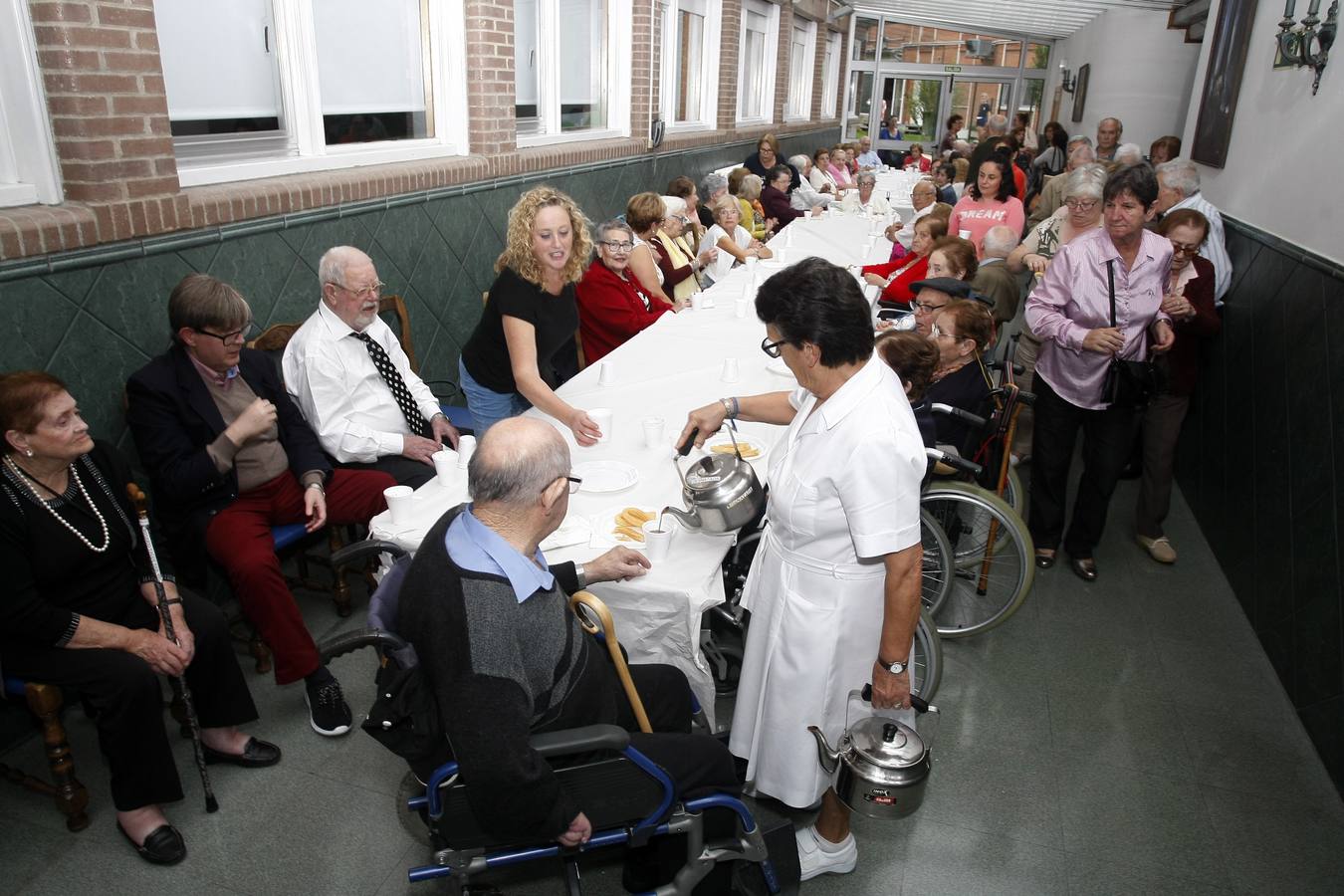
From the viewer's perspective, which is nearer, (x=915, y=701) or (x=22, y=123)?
(x=915, y=701)

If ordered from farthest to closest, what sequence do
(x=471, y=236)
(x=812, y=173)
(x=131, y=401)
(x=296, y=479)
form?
(x=812, y=173) → (x=471, y=236) → (x=296, y=479) → (x=131, y=401)

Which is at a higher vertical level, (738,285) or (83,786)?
(738,285)

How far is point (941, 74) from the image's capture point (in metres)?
18.5

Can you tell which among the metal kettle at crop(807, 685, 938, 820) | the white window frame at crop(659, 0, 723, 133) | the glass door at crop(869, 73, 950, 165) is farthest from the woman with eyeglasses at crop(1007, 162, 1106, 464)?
the glass door at crop(869, 73, 950, 165)

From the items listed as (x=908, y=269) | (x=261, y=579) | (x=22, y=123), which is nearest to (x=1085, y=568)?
(x=908, y=269)

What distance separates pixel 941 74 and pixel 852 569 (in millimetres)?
19570

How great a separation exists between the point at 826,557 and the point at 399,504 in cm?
114

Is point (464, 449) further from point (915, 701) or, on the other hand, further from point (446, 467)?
point (915, 701)

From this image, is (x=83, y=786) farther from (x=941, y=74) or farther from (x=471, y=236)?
(x=941, y=74)

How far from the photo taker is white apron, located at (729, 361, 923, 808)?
185cm

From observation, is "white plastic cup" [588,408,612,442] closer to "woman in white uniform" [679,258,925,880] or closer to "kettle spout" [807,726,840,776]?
"woman in white uniform" [679,258,925,880]

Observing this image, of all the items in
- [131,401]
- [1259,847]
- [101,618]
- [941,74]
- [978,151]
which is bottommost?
[1259,847]

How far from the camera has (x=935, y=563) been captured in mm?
2951

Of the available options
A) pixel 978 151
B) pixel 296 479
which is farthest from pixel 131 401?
pixel 978 151
